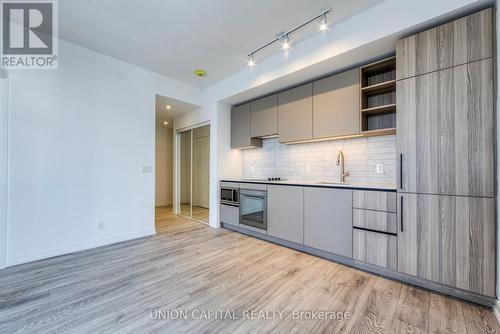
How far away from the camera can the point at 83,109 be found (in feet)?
9.85

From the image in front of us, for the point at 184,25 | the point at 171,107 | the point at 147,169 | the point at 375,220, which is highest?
the point at 184,25

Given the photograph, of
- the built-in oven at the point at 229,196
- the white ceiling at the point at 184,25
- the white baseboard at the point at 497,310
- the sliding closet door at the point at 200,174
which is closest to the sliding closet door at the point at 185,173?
the sliding closet door at the point at 200,174

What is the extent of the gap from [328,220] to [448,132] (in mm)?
1447

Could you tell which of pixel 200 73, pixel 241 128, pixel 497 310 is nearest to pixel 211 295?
pixel 497 310

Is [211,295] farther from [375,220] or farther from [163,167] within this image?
[163,167]

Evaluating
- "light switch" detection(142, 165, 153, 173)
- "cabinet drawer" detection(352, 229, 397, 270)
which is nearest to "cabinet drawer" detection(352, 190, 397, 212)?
"cabinet drawer" detection(352, 229, 397, 270)

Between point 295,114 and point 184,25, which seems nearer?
point 184,25

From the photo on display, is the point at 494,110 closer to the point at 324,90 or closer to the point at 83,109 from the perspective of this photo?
the point at 324,90

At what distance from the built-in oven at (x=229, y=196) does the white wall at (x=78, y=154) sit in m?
1.25

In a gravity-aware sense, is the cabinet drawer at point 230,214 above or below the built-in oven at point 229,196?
below

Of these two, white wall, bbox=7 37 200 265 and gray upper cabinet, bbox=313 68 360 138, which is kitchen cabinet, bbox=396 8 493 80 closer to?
gray upper cabinet, bbox=313 68 360 138

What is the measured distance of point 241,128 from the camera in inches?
162

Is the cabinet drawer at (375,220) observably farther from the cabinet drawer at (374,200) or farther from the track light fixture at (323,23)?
the track light fixture at (323,23)

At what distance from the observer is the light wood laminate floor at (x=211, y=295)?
1.52 meters
